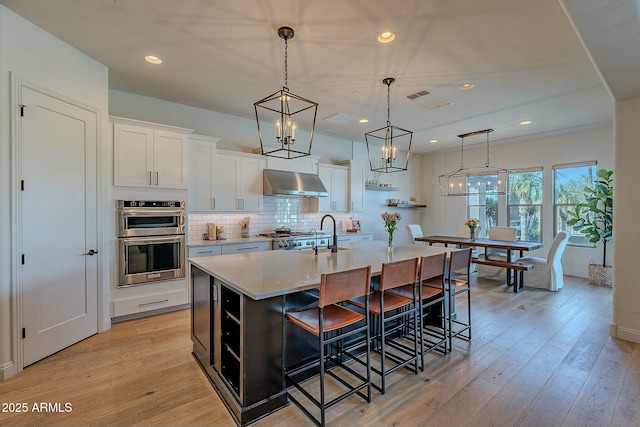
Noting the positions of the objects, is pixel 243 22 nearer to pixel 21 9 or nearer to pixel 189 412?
pixel 21 9

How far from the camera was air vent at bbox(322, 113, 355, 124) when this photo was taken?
207 inches

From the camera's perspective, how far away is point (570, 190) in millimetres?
6352

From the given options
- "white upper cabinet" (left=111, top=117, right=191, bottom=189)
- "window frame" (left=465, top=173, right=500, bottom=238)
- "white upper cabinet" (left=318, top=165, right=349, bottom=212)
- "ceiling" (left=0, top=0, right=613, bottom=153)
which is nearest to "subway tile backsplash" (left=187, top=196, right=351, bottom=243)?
"white upper cabinet" (left=318, top=165, right=349, bottom=212)

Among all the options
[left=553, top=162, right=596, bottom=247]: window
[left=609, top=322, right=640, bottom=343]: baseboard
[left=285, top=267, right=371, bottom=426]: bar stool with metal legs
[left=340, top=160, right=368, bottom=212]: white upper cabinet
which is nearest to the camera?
[left=285, top=267, right=371, bottom=426]: bar stool with metal legs

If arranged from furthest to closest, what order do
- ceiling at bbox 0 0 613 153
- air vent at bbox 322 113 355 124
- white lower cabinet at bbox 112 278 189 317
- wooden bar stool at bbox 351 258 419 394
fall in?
1. air vent at bbox 322 113 355 124
2. white lower cabinet at bbox 112 278 189 317
3. ceiling at bbox 0 0 613 153
4. wooden bar stool at bbox 351 258 419 394

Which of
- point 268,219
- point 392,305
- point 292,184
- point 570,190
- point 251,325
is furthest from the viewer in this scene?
point 570,190

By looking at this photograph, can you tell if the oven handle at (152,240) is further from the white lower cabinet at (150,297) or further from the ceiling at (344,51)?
the ceiling at (344,51)

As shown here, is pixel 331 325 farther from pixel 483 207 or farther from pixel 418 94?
pixel 483 207

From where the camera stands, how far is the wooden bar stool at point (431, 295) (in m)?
2.67

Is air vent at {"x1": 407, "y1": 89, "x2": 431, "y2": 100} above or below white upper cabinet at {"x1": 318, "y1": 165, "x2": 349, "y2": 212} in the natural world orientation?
above

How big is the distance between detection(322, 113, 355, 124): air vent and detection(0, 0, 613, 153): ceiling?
0.27 metres

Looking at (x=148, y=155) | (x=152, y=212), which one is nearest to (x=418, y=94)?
(x=148, y=155)

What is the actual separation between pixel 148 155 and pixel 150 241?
1142 millimetres

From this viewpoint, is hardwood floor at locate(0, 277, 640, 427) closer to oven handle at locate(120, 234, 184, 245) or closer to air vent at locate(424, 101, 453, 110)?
oven handle at locate(120, 234, 184, 245)
